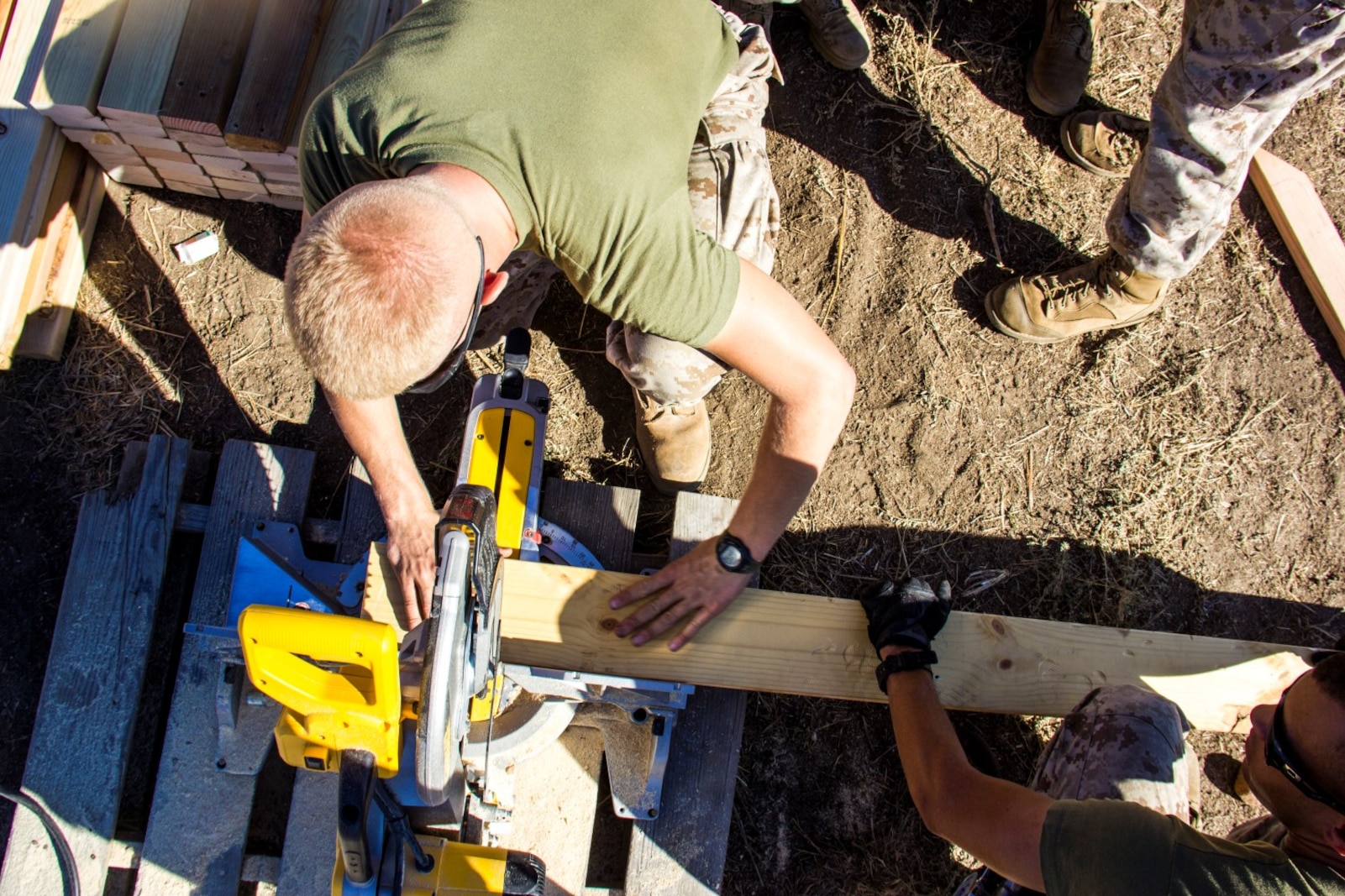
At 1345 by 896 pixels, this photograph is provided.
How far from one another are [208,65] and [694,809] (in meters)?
2.83

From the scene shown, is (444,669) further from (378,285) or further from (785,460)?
(785,460)

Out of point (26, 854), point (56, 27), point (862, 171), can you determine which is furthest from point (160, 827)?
point (862, 171)

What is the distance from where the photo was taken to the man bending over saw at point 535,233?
1740 mm

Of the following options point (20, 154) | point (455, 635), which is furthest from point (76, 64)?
point (455, 635)

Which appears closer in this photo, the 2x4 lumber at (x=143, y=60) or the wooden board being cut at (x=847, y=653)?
the wooden board being cut at (x=847, y=653)

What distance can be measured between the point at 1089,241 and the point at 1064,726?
6.48 feet

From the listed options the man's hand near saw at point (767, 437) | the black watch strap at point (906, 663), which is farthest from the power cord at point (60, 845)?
the black watch strap at point (906, 663)

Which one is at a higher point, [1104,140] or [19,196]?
[1104,140]

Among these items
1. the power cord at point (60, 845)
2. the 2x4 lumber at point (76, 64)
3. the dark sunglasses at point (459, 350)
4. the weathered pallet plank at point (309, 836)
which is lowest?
the power cord at point (60, 845)

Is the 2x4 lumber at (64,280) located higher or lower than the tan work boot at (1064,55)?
lower

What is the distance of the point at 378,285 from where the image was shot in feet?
5.59

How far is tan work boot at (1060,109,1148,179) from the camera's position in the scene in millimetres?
3457

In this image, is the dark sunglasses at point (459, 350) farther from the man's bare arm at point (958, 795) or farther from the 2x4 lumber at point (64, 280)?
the 2x4 lumber at point (64, 280)

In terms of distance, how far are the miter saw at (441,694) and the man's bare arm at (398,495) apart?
19 cm
